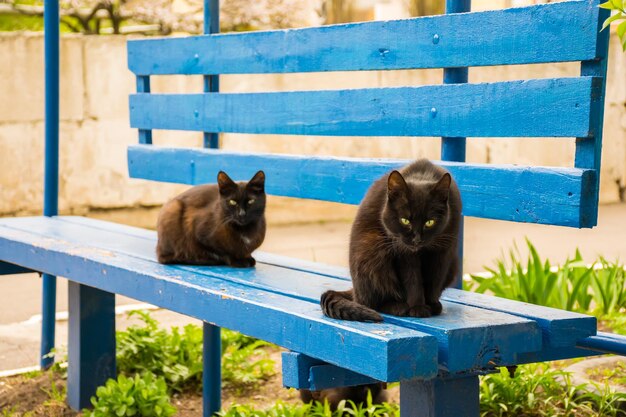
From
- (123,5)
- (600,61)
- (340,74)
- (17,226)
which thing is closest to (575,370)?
(600,61)

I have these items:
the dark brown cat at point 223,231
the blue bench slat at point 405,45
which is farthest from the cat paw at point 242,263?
the blue bench slat at point 405,45

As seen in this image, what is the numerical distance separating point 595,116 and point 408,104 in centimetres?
80

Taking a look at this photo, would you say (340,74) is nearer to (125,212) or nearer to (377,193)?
(125,212)

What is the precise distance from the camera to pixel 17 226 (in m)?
4.36

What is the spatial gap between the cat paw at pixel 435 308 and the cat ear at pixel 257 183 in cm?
122

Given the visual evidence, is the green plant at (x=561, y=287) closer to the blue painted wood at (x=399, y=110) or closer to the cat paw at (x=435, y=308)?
the blue painted wood at (x=399, y=110)

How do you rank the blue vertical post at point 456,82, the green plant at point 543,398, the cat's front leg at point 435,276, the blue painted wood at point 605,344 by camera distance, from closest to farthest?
the cat's front leg at point 435,276 → the blue painted wood at point 605,344 → the blue vertical post at point 456,82 → the green plant at point 543,398

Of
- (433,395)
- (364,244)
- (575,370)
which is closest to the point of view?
(433,395)

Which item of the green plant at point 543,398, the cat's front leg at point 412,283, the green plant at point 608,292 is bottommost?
the green plant at point 543,398

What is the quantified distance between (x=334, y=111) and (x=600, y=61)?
122 cm

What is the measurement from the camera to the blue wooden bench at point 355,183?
2.35 meters

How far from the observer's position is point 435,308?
8.07 ft

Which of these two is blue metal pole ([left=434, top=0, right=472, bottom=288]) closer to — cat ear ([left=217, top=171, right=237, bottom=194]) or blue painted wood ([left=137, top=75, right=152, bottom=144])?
cat ear ([left=217, top=171, right=237, bottom=194])

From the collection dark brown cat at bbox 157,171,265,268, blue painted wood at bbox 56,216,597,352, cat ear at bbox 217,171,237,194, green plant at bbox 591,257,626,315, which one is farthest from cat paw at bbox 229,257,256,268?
green plant at bbox 591,257,626,315
